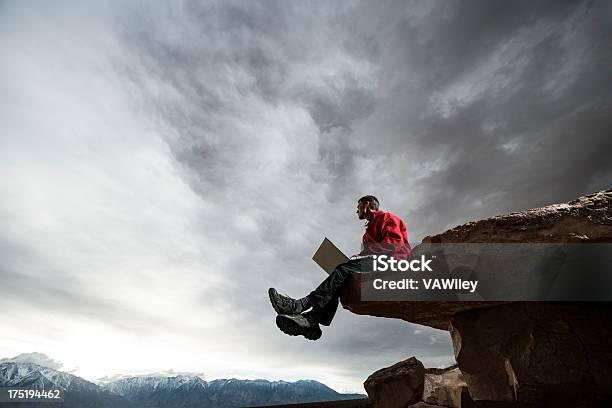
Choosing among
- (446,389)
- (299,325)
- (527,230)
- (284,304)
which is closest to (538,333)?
(527,230)

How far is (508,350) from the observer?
5.02 meters

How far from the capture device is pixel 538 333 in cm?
489

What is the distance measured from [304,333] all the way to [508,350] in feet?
10.9

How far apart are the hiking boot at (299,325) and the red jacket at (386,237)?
64.1 inches

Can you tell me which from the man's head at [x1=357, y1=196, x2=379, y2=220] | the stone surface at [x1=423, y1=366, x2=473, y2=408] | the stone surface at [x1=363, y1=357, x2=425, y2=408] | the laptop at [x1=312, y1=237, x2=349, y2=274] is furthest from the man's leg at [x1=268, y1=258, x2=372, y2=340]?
the stone surface at [x1=423, y1=366, x2=473, y2=408]

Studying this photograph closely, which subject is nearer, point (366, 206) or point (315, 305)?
point (315, 305)

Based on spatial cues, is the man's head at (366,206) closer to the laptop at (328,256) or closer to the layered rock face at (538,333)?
the laptop at (328,256)

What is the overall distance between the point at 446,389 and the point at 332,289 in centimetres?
362

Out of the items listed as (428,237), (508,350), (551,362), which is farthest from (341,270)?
(551,362)

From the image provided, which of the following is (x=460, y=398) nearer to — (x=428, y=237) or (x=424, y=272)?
(x=424, y=272)

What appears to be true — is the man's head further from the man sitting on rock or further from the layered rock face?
the layered rock face

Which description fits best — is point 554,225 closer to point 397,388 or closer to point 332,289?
point 332,289

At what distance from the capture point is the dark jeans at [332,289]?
212 inches

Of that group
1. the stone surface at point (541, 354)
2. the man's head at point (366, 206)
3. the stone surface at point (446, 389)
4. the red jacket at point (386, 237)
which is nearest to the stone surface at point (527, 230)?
the red jacket at point (386, 237)
